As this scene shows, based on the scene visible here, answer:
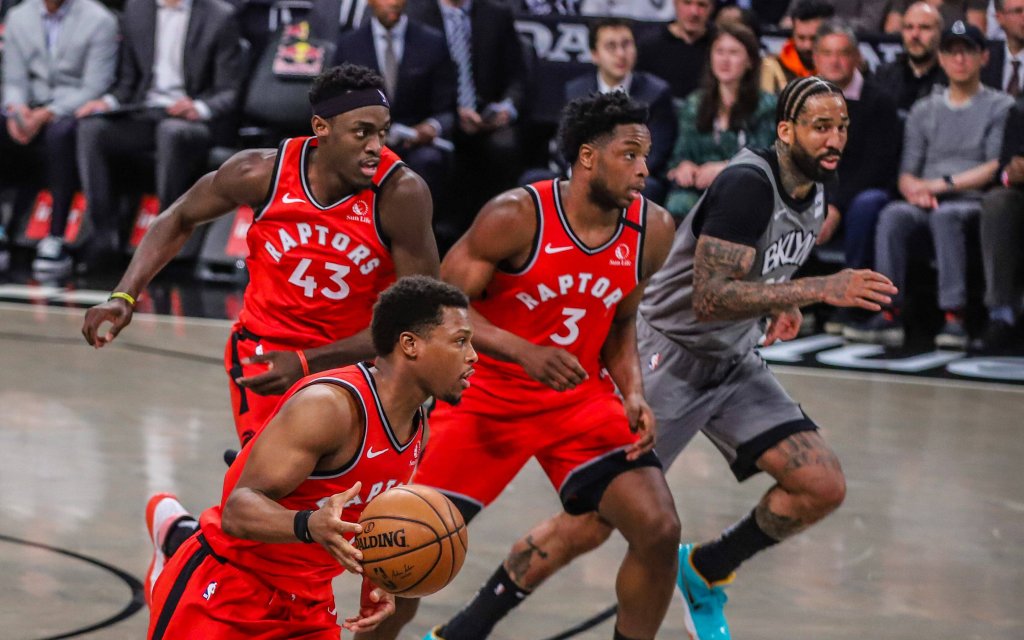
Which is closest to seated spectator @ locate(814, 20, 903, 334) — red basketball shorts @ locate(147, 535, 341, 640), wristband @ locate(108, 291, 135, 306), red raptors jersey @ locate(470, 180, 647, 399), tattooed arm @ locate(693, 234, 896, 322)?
tattooed arm @ locate(693, 234, 896, 322)

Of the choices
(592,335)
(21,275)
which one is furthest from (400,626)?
(21,275)

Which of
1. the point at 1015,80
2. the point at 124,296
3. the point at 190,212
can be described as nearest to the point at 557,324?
the point at 190,212

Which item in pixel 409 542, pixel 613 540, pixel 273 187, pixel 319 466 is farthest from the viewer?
pixel 613 540

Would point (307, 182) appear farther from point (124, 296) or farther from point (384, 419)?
point (384, 419)

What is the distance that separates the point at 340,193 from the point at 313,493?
1330 mm

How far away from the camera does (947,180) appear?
373 inches

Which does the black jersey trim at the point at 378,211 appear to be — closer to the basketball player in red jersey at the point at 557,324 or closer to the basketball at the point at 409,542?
the basketball player in red jersey at the point at 557,324

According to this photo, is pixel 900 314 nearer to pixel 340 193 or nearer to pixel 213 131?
pixel 213 131

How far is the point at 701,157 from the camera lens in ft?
31.4

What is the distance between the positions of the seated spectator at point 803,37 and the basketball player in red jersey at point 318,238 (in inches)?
224

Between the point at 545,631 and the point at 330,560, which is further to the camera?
the point at 545,631

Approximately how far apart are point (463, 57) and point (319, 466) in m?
7.55

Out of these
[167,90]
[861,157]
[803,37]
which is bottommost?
[167,90]

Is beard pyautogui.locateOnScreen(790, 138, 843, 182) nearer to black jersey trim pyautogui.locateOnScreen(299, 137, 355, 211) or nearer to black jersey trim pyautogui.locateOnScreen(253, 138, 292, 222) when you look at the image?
black jersey trim pyautogui.locateOnScreen(299, 137, 355, 211)
